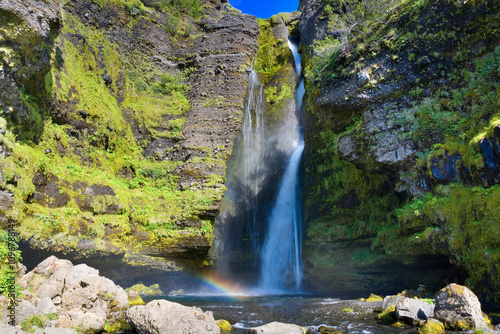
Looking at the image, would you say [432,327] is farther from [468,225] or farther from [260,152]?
[260,152]

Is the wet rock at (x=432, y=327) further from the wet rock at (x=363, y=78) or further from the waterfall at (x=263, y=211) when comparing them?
the waterfall at (x=263, y=211)

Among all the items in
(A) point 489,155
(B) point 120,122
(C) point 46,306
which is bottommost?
(C) point 46,306

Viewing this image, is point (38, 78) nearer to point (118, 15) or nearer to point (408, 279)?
point (118, 15)

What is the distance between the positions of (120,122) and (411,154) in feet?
48.6

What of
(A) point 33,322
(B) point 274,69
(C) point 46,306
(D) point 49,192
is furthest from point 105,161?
(B) point 274,69

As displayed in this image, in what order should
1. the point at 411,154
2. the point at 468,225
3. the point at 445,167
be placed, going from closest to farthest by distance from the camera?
the point at 468,225 → the point at 445,167 → the point at 411,154

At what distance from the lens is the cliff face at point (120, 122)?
11.7 meters

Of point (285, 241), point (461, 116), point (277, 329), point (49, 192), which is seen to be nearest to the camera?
point (277, 329)

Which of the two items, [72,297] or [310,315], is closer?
[72,297]

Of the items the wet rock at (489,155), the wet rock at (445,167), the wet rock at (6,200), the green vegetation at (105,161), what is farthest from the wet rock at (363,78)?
the wet rock at (6,200)

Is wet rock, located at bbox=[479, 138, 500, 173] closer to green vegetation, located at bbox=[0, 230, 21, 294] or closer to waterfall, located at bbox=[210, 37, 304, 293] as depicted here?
waterfall, located at bbox=[210, 37, 304, 293]

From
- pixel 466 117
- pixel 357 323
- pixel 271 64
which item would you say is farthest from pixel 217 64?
pixel 357 323

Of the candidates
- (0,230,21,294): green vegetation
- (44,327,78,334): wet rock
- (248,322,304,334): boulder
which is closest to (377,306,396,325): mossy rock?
(248,322,304,334): boulder

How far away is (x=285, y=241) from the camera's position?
18.8 m
